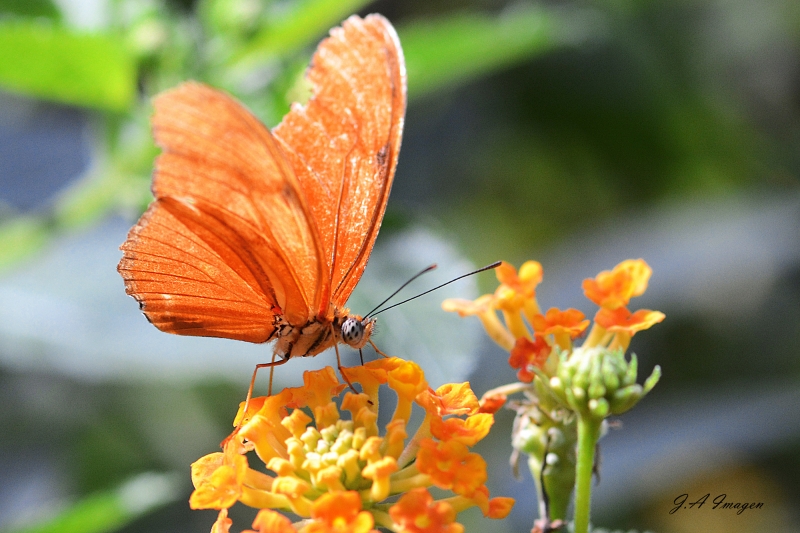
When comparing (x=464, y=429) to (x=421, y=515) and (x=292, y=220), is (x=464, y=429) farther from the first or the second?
(x=292, y=220)

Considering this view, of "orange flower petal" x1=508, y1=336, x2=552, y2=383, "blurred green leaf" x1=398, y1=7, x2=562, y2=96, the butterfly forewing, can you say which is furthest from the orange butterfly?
"blurred green leaf" x1=398, y1=7, x2=562, y2=96

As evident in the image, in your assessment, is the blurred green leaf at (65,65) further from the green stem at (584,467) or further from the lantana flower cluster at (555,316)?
the green stem at (584,467)

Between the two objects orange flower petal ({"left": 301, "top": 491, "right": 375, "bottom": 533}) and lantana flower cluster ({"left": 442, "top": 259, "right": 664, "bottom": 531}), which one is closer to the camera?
orange flower petal ({"left": 301, "top": 491, "right": 375, "bottom": 533})

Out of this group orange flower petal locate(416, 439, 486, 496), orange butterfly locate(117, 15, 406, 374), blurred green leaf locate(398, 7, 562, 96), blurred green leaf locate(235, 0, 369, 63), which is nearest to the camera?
orange flower petal locate(416, 439, 486, 496)

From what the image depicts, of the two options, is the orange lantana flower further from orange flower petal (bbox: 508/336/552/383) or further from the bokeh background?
the bokeh background

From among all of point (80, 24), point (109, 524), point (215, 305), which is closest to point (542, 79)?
point (80, 24)

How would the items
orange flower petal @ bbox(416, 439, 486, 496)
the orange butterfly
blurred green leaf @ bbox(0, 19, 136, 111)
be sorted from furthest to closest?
blurred green leaf @ bbox(0, 19, 136, 111) → the orange butterfly → orange flower petal @ bbox(416, 439, 486, 496)

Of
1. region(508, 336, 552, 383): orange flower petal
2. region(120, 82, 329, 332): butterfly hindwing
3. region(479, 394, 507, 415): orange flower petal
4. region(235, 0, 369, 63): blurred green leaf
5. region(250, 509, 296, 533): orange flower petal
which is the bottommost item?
region(250, 509, 296, 533): orange flower petal
